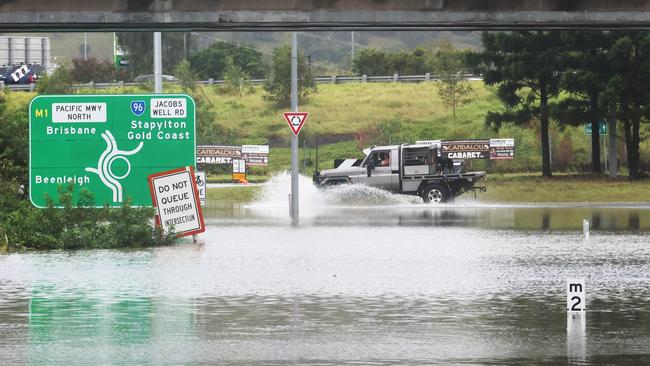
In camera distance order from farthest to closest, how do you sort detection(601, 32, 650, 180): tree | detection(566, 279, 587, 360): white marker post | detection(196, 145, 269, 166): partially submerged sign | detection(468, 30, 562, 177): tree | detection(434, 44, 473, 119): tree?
detection(434, 44, 473, 119): tree
detection(196, 145, 269, 166): partially submerged sign
detection(468, 30, 562, 177): tree
detection(601, 32, 650, 180): tree
detection(566, 279, 587, 360): white marker post

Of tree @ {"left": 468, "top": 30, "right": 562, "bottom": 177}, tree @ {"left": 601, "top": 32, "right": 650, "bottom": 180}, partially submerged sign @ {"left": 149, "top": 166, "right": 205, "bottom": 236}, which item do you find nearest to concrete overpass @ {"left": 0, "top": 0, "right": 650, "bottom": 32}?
partially submerged sign @ {"left": 149, "top": 166, "right": 205, "bottom": 236}

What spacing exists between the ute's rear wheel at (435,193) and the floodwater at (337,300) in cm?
1623

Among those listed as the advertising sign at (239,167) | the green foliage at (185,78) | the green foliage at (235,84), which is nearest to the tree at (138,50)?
the green foliage at (235,84)

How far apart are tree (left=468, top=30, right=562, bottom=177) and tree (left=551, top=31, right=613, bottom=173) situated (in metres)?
1.00

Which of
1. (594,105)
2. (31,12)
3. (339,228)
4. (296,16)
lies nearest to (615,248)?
(339,228)

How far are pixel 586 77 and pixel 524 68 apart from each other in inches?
155

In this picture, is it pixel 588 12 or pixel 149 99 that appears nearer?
pixel 588 12

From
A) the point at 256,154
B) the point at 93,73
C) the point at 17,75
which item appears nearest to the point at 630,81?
the point at 256,154

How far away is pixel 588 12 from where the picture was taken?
19078 millimetres

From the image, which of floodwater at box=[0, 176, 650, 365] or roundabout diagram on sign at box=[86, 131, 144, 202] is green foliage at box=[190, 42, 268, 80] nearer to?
roundabout diagram on sign at box=[86, 131, 144, 202]

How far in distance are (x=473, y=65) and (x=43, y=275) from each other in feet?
148

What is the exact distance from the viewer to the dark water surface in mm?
14059

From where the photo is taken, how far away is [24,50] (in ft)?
425

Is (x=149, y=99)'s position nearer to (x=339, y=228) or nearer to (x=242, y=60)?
(x=339, y=228)
